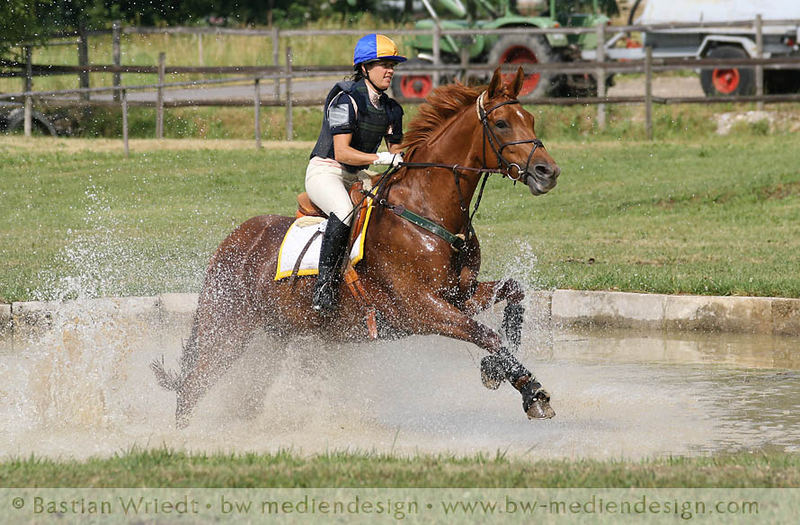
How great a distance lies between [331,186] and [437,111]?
2.83 ft

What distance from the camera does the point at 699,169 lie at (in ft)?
72.2

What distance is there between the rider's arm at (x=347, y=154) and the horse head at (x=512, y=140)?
764 mm

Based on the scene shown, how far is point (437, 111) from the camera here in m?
8.50

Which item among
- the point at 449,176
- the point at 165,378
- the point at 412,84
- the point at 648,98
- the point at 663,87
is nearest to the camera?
the point at 449,176

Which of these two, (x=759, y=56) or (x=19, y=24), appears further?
(x=759, y=56)

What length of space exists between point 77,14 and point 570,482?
1421 inches

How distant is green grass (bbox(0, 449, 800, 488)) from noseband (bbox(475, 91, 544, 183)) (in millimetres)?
1941

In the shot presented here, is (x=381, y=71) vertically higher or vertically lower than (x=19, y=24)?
higher

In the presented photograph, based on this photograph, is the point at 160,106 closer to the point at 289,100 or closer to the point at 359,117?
the point at 289,100

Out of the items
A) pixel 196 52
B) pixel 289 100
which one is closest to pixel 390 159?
pixel 289 100

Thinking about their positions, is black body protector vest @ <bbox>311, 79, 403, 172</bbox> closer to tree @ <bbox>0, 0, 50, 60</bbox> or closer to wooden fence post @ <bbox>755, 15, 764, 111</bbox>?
wooden fence post @ <bbox>755, 15, 764, 111</bbox>

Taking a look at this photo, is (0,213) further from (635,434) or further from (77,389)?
(635,434)

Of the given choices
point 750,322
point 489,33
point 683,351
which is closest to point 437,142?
point 683,351

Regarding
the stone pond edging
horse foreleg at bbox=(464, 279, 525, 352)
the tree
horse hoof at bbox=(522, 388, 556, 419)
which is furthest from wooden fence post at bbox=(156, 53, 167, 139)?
horse hoof at bbox=(522, 388, 556, 419)
